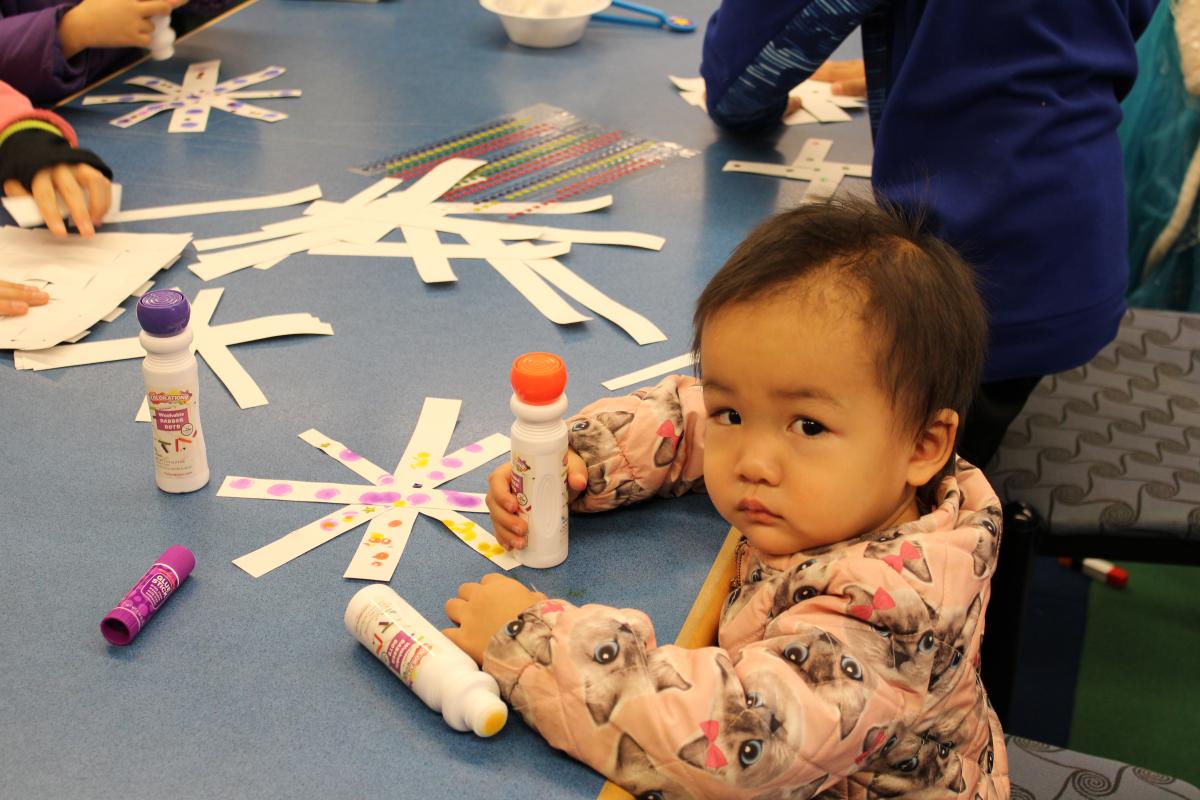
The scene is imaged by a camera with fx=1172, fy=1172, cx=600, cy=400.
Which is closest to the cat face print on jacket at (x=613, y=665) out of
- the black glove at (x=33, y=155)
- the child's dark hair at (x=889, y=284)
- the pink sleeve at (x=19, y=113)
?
the child's dark hair at (x=889, y=284)

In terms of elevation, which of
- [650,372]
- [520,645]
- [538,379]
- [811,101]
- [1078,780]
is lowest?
[1078,780]

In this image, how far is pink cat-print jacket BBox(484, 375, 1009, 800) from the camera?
2.52 ft

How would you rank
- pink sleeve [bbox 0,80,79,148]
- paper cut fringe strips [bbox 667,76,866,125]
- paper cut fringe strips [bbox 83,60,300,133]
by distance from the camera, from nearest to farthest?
1. pink sleeve [bbox 0,80,79,148]
2. paper cut fringe strips [bbox 83,60,300,133]
3. paper cut fringe strips [bbox 667,76,866,125]

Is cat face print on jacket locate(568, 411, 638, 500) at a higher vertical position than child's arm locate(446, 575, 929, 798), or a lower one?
lower

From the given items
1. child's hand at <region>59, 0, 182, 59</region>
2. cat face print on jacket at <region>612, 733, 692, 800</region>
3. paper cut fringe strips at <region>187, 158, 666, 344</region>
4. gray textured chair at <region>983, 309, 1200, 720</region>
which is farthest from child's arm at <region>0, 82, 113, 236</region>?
gray textured chair at <region>983, 309, 1200, 720</region>

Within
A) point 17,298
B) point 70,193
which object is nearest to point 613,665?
point 17,298

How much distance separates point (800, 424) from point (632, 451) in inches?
8.2

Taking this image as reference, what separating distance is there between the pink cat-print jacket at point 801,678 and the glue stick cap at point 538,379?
0.55ft

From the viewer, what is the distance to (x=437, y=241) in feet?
5.20

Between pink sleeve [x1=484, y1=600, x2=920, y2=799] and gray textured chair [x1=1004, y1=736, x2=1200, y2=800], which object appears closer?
pink sleeve [x1=484, y1=600, x2=920, y2=799]

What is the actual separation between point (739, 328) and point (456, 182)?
96 cm

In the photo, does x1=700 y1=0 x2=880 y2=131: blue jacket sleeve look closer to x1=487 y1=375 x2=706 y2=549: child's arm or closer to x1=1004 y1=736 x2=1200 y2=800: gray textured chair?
x1=487 y1=375 x2=706 y2=549: child's arm

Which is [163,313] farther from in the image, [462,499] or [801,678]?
[801,678]

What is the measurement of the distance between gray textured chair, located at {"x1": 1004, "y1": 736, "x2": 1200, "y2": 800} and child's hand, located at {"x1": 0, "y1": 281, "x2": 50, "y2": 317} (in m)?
1.18
